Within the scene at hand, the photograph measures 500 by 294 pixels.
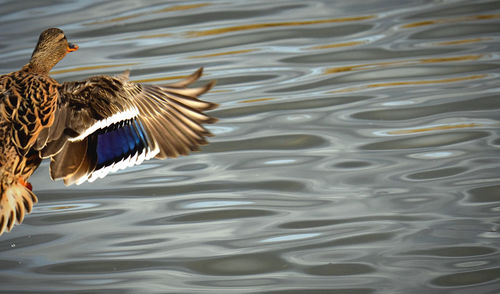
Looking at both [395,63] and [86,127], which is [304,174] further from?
[395,63]

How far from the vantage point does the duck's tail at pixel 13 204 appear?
4.56m

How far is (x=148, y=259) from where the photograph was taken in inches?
193

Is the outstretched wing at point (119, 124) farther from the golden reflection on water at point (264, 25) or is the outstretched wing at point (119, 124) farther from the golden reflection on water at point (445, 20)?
the golden reflection on water at point (445, 20)

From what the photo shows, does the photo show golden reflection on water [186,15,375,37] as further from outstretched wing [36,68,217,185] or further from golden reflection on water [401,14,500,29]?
outstretched wing [36,68,217,185]

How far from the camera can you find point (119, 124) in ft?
16.5

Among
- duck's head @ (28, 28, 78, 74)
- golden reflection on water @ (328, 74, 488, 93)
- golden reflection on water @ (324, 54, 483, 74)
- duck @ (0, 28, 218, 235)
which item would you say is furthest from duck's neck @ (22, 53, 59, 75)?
golden reflection on water @ (324, 54, 483, 74)

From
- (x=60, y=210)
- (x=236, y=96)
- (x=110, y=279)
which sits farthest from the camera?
(x=236, y=96)

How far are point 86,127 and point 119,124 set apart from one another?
23 centimetres

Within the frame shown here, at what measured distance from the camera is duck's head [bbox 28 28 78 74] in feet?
19.8

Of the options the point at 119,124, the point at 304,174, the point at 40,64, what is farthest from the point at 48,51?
the point at 304,174

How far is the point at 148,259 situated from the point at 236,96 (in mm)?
2855

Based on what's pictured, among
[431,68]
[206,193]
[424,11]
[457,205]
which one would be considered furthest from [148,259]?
[424,11]

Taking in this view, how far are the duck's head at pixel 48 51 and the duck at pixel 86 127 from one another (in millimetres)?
722

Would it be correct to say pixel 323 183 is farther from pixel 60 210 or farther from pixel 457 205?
pixel 60 210
